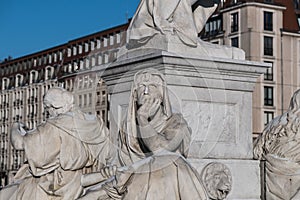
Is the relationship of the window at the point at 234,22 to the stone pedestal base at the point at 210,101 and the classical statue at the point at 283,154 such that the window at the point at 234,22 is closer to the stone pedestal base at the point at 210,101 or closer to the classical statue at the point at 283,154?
the stone pedestal base at the point at 210,101

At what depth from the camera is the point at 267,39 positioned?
6606 cm

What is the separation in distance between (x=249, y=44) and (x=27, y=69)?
41.1 metres

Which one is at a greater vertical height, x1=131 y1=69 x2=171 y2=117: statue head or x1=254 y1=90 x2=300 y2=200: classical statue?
x1=131 y1=69 x2=171 y2=117: statue head

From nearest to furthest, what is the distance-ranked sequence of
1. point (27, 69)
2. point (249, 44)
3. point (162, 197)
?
point (162, 197) < point (249, 44) < point (27, 69)

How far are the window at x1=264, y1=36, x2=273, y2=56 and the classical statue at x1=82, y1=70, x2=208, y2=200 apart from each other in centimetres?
5810

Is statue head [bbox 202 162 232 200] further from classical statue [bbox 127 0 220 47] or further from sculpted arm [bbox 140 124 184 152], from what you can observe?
classical statue [bbox 127 0 220 47]

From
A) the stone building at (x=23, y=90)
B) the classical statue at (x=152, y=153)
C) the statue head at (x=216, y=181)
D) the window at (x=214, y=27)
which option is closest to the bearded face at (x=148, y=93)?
the classical statue at (x=152, y=153)

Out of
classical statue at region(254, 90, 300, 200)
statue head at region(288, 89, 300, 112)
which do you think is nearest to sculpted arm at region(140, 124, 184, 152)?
classical statue at region(254, 90, 300, 200)

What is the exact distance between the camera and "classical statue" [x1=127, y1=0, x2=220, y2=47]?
368 inches

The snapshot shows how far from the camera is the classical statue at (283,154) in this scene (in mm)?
8969

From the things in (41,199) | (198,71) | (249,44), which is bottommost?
(41,199)

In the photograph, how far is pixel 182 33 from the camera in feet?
30.7

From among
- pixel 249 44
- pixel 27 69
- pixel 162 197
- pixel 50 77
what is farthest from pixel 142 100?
pixel 27 69

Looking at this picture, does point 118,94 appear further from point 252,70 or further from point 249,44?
point 249,44
